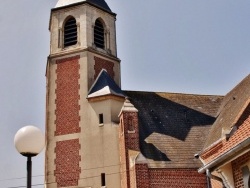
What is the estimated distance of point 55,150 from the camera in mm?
21531

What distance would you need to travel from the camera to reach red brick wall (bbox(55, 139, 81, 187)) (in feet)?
68.0

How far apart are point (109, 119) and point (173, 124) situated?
11.5 feet

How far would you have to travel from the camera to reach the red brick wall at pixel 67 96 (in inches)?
866

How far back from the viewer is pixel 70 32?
24609mm

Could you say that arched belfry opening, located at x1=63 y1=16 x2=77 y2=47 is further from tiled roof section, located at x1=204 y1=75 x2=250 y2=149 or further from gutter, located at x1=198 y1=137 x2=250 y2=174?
gutter, located at x1=198 y1=137 x2=250 y2=174

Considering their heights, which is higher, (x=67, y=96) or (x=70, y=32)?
(x=70, y=32)

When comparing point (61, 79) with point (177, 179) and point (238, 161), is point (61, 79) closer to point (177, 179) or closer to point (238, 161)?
point (177, 179)

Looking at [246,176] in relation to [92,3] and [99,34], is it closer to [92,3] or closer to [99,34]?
[99,34]

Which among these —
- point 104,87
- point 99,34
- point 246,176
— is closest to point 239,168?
Result: point 246,176

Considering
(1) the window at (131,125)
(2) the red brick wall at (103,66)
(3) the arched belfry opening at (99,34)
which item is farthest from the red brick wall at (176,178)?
(3) the arched belfry opening at (99,34)

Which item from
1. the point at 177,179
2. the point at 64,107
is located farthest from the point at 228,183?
the point at 64,107

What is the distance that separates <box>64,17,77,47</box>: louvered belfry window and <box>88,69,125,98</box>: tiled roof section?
2.48m

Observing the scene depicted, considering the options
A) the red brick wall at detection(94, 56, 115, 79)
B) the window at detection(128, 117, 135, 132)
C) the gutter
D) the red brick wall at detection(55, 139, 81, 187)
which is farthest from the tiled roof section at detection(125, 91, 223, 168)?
the gutter

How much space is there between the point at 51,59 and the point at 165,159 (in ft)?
28.1
